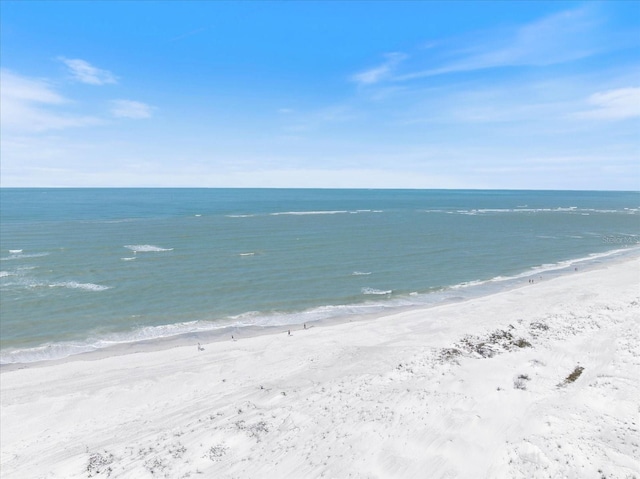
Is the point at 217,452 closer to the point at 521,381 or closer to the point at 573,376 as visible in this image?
the point at 521,381

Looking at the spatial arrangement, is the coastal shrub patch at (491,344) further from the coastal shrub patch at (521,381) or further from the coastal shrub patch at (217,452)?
the coastal shrub patch at (217,452)

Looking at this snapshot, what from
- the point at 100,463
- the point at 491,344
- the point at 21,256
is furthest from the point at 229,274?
the point at 21,256

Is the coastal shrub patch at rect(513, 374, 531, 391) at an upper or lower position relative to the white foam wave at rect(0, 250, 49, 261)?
upper

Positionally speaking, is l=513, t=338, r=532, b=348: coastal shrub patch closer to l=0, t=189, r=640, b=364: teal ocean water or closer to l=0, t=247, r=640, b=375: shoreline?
l=0, t=247, r=640, b=375: shoreline

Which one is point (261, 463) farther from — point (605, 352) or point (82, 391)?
point (605, 352)

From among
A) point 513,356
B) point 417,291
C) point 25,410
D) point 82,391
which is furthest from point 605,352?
point 25,410

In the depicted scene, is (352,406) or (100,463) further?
(352,406)

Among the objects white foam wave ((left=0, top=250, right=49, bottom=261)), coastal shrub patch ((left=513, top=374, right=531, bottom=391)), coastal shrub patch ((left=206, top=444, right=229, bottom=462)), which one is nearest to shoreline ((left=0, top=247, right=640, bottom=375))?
coastal shrub patch ((left=206, top=444, right=229, bottom=462))

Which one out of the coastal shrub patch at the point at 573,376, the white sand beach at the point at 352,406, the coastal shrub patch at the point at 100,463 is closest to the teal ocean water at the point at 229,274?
the white sand beach at the point at 352,406
